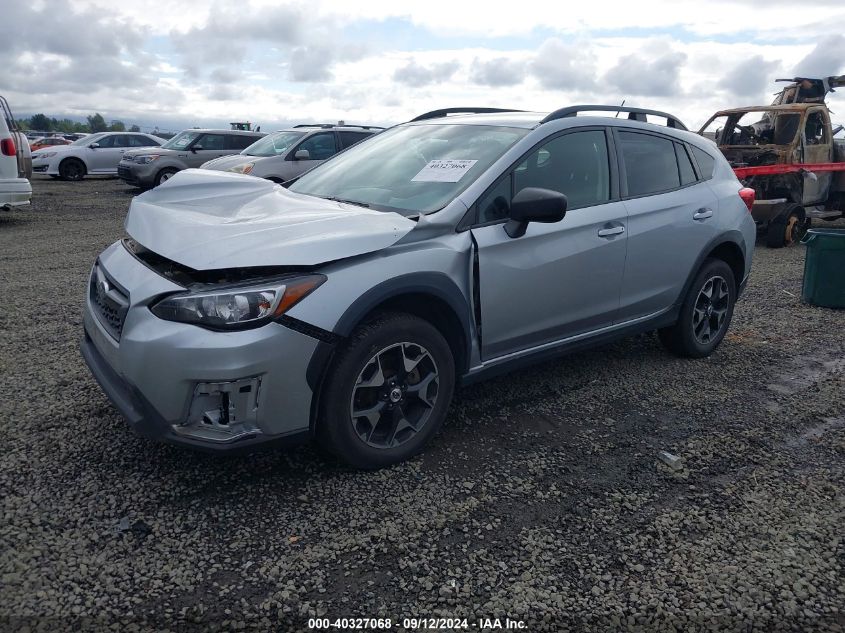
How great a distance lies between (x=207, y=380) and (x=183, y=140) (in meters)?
16.1

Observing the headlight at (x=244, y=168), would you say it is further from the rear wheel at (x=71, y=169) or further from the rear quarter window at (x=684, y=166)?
the rear wheel at (x=71, y=169)

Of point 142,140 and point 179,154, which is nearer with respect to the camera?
point 179,154

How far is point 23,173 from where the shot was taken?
1065 cm

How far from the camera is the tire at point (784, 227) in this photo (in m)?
10.5

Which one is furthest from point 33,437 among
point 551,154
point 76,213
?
point 76,213

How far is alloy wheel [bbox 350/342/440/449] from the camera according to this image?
3160mm

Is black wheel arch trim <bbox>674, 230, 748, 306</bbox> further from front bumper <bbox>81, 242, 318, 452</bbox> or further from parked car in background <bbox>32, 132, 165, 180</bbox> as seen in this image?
parked car in background <bbox>32, 132, 165, 180</bbox>

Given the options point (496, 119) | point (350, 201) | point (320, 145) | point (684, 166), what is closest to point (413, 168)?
point (350, 201)

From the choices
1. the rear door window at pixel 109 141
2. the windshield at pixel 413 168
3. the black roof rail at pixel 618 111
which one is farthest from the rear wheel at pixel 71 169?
the black roof rail at pixel 618 111

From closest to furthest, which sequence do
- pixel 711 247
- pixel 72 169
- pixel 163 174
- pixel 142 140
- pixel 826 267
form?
1. pixel 711 247
2. pixel 826 267
3. pixel 163 174
4. pixel 72 169
5. pixel 142 140

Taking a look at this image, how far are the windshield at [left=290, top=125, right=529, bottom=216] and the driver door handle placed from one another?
2.45 feet

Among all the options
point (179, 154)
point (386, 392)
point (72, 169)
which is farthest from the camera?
point (72, 169)

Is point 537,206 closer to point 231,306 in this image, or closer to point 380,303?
point 380,303

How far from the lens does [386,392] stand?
3234mm
